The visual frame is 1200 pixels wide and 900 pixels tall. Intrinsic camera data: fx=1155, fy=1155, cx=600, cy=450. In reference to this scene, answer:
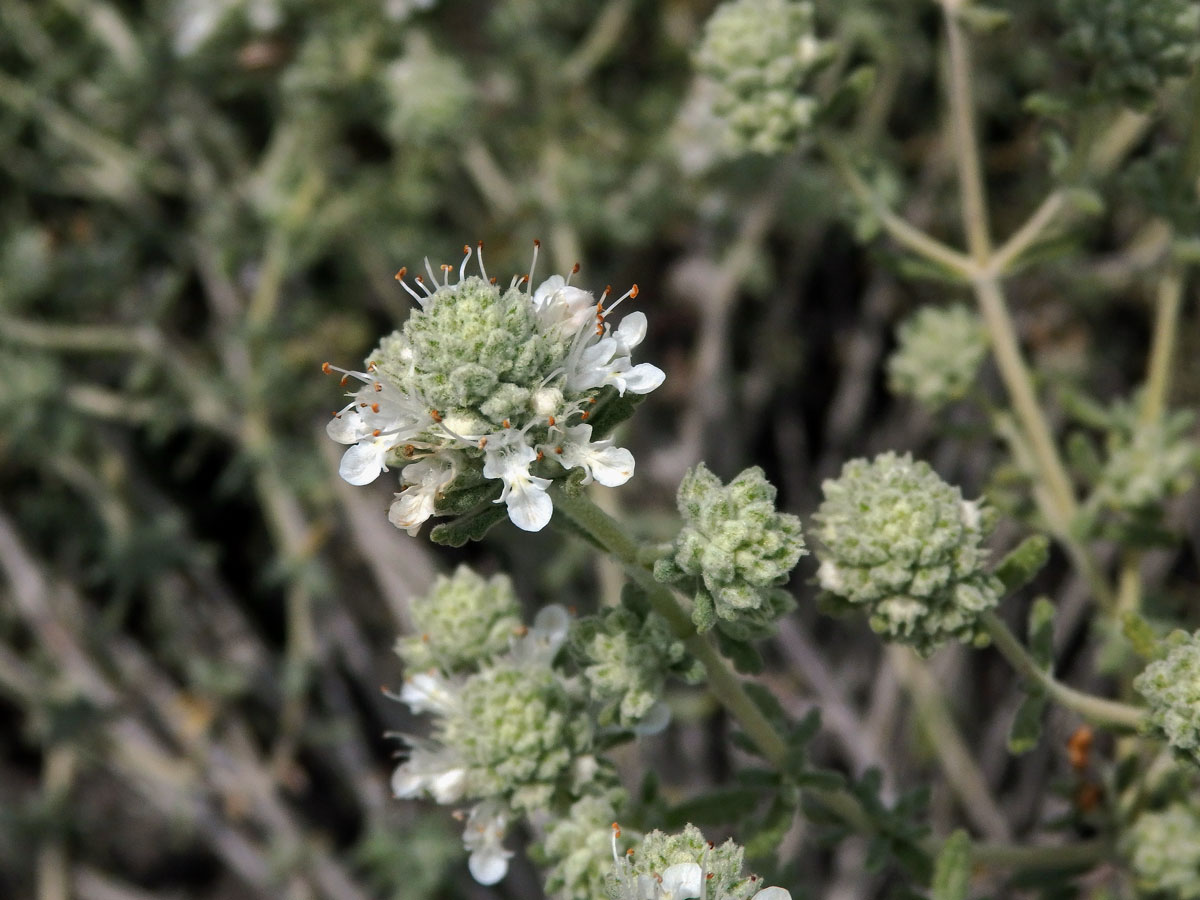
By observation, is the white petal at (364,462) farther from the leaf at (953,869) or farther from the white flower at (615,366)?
the leaf at (953,869)

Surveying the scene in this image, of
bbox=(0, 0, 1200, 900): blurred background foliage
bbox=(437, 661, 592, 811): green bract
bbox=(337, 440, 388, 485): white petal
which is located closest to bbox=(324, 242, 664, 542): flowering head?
bbox=(337, 440, 388, 485): white petal

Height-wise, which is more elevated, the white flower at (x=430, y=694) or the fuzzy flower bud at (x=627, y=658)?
the white flower at (x=430, y=694)

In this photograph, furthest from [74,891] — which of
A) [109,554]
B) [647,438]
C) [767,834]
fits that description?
[767,834]

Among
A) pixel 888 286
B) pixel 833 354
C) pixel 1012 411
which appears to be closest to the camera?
pixel 1012 411

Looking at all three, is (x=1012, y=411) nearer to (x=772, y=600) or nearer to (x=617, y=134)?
(x=772, y=600)

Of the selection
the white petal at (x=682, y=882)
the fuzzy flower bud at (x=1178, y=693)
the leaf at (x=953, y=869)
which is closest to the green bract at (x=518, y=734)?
the white petal at (x=682, y=882)

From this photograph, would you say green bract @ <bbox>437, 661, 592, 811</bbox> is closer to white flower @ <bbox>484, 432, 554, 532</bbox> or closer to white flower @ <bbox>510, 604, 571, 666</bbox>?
white flower @ <bbox>510, 604, 571, 666</bbox>
